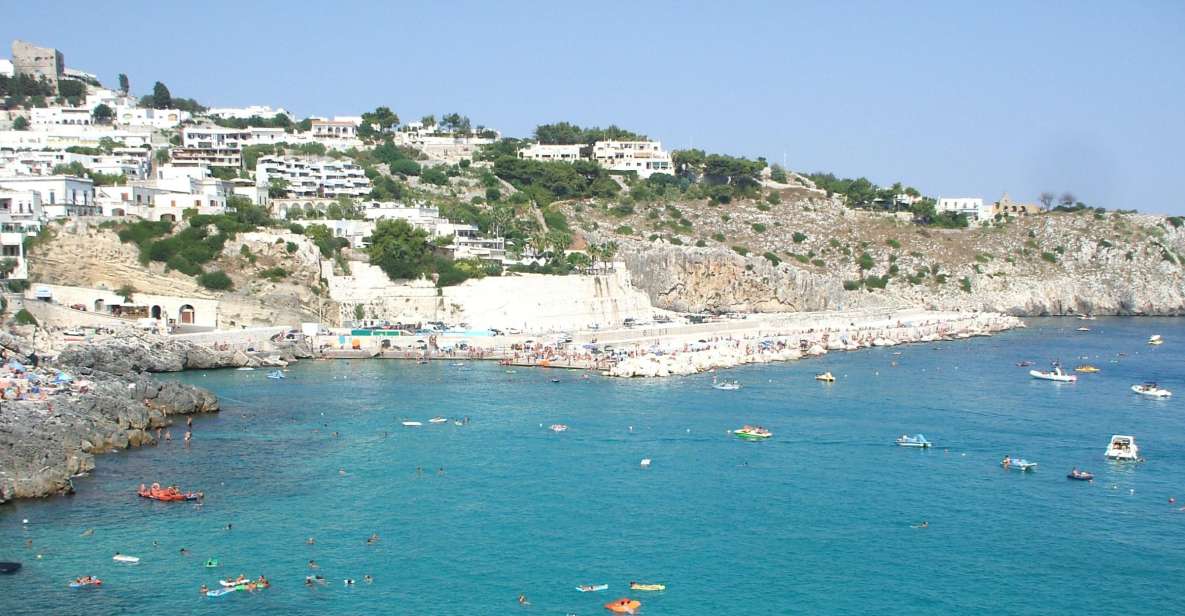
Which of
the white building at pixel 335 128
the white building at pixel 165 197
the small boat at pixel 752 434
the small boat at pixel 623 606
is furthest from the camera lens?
the white building at pixel 335 128

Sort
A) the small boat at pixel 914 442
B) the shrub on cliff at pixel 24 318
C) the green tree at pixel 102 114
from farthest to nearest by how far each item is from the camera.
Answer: the green tree at pixel 102 114 < the shrub on cliff at pixel 24 318 < the small boat at pixel 914 442

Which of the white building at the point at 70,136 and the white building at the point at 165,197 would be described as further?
the white building at the point at 70,136

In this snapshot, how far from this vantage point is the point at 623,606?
874 inches

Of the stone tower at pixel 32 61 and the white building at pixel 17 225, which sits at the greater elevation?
the stone tower at pixel 32 61

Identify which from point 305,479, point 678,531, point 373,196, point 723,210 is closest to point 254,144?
point 373,196

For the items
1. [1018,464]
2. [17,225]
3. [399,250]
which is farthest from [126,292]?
[1018,464]

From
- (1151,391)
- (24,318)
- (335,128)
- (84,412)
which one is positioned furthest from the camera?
(335,128)

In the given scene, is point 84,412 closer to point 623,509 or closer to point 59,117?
point 623,509

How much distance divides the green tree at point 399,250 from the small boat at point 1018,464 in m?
35.3

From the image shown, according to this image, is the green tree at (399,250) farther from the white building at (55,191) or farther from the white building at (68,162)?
the white building at (68,162)

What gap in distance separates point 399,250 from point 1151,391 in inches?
1467

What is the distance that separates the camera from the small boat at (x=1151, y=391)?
4800 centimetres

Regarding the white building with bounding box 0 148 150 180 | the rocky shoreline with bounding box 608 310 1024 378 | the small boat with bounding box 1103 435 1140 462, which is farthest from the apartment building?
the small boat with bounding box 1103 435 1140 462

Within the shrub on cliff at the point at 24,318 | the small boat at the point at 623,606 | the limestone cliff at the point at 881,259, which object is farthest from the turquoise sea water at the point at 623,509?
the limestone cliff at the point at 881,259
